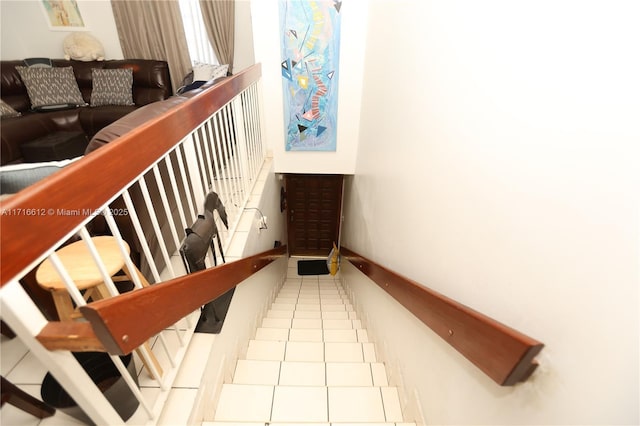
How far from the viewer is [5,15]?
90 cm

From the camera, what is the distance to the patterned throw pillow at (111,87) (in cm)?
355

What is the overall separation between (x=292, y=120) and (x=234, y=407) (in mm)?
2632

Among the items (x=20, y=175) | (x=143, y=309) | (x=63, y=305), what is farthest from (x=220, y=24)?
(x=143, y=309)

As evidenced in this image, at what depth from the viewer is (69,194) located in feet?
1.86

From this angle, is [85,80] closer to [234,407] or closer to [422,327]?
[234,407]

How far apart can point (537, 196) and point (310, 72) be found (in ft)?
8.60

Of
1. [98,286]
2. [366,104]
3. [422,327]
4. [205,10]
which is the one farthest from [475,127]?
[205,10]

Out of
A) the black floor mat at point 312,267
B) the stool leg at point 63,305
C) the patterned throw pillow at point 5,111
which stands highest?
the patterned throw pillow at point 5,111

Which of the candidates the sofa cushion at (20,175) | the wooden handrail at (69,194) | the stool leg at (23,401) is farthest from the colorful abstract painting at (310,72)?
the stool leg at (23,401)

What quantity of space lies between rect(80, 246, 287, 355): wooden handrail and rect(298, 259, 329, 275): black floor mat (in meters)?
4.02

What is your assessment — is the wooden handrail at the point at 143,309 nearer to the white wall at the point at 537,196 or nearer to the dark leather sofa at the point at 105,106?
the white wall at the point at 537,196

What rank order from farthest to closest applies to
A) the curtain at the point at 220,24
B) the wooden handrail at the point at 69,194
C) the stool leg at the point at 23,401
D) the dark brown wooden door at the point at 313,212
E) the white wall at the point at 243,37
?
the dark brown wooden door at the point at 313,212 < the white wall at the point at 243,37 < the curtain at the point at 220,24 < the stool leg at the point at 23,401 < the wooden handrail at the point at 69,194

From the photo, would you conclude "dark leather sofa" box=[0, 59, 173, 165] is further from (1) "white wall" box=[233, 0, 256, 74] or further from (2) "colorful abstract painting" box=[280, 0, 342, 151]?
(2) "colorful abstract painting" box=[280, 0, 342, 151]

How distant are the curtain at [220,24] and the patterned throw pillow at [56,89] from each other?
1.78m
